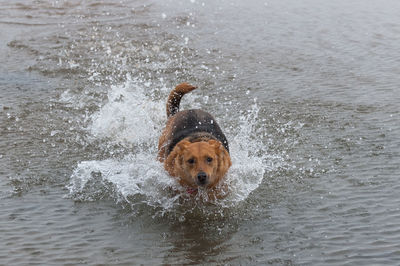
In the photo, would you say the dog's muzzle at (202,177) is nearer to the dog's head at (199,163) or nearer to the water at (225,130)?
the dog's head at (199,163)

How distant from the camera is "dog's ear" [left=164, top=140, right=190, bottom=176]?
5.10 metres

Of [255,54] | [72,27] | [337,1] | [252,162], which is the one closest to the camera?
[252,162]

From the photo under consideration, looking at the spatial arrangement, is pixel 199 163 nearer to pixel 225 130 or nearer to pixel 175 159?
pixel 175 159

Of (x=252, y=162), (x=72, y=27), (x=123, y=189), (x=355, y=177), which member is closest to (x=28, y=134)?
(x=123, y=189)

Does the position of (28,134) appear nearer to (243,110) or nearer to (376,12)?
(243,110)

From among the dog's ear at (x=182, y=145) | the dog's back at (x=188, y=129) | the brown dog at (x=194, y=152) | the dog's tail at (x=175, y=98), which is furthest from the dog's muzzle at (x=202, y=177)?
the dog's tail at (x=175, y=98)

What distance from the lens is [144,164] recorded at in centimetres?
593

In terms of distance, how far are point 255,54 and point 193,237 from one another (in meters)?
6.31

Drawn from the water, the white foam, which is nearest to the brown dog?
the water

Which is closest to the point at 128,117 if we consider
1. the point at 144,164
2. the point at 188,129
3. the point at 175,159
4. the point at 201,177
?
the point at 144,164

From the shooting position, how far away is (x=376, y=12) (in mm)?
12883

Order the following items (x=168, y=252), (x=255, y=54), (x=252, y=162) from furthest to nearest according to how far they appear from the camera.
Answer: (x=255, y=54)
(x=252, y=162)
(x=168, y=252)

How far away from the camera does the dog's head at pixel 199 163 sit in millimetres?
4844

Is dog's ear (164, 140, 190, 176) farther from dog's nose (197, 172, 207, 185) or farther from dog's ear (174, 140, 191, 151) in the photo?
dog's nose (197, 172, 207, 185)
